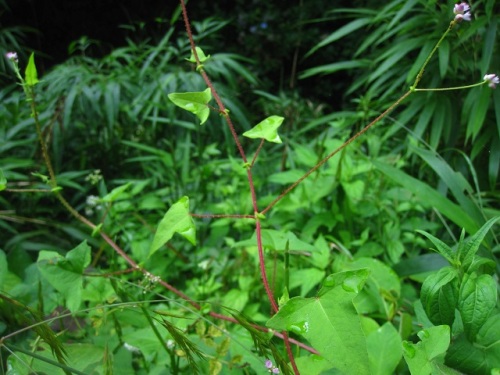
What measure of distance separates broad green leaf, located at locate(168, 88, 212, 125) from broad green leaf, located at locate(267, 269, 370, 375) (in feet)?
0.84

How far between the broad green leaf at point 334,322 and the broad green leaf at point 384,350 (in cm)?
22

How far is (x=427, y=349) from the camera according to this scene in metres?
0.52

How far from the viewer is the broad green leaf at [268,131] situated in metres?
0.64

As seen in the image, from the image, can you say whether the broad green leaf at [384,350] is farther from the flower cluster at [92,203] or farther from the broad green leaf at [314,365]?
the flower cluster at [92,203]

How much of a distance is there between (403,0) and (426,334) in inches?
49.7

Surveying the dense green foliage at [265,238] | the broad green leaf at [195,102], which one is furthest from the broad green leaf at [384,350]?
the broad green leaf at [195,102]

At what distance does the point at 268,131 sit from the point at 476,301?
1.02 ft

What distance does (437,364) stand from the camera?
534 mm

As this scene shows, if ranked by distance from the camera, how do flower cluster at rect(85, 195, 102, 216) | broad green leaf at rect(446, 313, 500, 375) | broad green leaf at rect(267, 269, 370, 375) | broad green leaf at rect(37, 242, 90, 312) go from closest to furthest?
1. broad green leaf at rect(267, 269, 370, 375)
2. broad green leaf at rect(446, 313, 500, 375)
3. broad green leaf at rect(37, 242, 90, 312)
4. flower cluster at rect(85, 195, 102, 216)

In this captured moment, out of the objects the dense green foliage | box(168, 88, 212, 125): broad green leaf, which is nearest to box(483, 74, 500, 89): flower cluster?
the dense green foliage

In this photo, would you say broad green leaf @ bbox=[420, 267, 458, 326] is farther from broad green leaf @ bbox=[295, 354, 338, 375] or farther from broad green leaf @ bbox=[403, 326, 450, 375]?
broad green leaf @ bbox=[295, 354, 338, 375]

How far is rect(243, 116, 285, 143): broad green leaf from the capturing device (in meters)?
0.64

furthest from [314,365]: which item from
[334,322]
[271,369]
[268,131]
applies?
[268,131]

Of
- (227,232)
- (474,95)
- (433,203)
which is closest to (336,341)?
(433,203)
